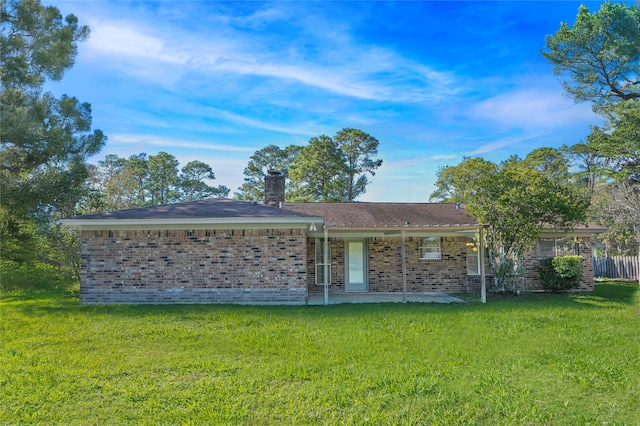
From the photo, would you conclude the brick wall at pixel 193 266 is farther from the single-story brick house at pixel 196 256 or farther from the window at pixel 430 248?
the window at pixel 430 248

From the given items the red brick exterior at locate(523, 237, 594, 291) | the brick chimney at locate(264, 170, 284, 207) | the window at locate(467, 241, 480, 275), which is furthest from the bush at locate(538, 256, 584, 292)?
the brick chimney at locate(264, 170, 284, 207)

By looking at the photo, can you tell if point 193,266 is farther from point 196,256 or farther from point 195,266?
point 196,256

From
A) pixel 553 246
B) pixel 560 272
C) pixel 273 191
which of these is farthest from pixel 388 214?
pixel 560 272

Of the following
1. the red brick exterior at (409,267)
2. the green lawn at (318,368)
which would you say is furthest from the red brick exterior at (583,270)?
the green lawn at (318,368)

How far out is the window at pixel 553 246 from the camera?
14297mm

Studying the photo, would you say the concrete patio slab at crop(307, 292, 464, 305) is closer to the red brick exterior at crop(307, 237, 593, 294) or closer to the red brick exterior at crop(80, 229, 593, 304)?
the red brick exterior at crop(307, 237, 593, 294)

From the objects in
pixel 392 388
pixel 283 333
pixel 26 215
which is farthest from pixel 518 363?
pixel 26 215

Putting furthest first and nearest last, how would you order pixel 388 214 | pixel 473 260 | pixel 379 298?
pixel 388 214, pixel 473 260, pixel 379 298

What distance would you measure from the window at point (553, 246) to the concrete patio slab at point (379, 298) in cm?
390

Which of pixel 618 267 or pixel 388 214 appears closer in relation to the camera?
pixel 388 214

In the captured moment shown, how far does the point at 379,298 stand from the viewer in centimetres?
1220

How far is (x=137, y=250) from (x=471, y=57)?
419 inches

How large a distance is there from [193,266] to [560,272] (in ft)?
36.7

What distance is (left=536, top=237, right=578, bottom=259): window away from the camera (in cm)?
1430
